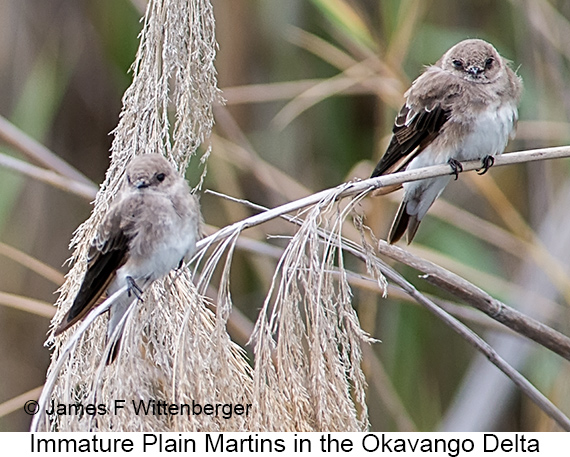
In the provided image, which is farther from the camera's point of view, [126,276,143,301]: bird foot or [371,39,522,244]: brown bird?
[371,39,522,244]: brown bird

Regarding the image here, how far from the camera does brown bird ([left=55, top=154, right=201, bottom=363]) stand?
5.34 ft

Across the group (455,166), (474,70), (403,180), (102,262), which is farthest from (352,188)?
(474,70)

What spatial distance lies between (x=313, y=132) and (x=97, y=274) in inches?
56.1

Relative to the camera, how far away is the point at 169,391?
1478 millimetres

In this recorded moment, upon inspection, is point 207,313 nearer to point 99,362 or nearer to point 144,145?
point 99,362

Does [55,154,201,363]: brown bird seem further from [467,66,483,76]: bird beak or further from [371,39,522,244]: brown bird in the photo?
[467,66,483,76]: bird beak

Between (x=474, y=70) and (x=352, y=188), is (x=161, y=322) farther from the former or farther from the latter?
(x=474, y=70)

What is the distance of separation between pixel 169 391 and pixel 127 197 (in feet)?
1.45

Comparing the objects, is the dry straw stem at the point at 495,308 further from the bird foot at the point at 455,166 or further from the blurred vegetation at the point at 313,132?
the blurred vegetation at the point at 313,132

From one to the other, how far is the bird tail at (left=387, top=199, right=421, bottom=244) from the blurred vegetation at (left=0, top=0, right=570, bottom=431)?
137 millimetres

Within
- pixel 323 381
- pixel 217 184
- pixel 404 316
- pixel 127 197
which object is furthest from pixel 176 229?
pixel 404 316

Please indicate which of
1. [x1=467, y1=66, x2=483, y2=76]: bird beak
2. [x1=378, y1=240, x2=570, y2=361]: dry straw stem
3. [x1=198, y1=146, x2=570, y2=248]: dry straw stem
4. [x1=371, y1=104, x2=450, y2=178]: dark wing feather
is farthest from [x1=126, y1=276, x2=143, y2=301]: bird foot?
[x1=467, y1=66, x2=483, y2=76]: bird beak

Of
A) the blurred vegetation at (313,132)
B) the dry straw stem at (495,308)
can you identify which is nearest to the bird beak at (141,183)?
the dry straw stem at (495,308)

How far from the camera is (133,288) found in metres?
1.59
